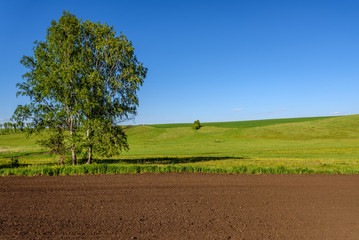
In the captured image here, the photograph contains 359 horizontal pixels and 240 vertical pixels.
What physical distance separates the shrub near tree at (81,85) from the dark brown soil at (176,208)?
24.8 feet

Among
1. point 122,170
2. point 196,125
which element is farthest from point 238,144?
point 122,170

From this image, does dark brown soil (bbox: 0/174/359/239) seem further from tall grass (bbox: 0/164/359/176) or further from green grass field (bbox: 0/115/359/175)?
green grass field (bbox: 0/115/359/175)

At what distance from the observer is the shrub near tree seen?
22375mm

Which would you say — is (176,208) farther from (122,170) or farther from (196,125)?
(196,125)

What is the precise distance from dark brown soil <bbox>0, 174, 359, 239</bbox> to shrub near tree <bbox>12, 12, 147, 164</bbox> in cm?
755

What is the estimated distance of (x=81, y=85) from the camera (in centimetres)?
2333

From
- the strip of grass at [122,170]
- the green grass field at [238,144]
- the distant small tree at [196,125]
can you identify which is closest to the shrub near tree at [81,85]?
the strip of grass at [122,170]

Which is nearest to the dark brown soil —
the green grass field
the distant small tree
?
the green grass field

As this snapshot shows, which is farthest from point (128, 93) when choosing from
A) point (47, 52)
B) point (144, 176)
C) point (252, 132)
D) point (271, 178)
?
point (252, 132)

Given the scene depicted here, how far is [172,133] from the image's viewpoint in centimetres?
9938

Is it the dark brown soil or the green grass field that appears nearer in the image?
the dark brown soil

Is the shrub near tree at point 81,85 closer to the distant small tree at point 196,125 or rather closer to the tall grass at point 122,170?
the tall grass at point 122,170

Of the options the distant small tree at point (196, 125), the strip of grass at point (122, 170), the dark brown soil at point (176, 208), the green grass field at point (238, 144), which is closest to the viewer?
the dark brown soil at point (176, 208)

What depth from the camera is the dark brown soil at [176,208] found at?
25.1 ft
